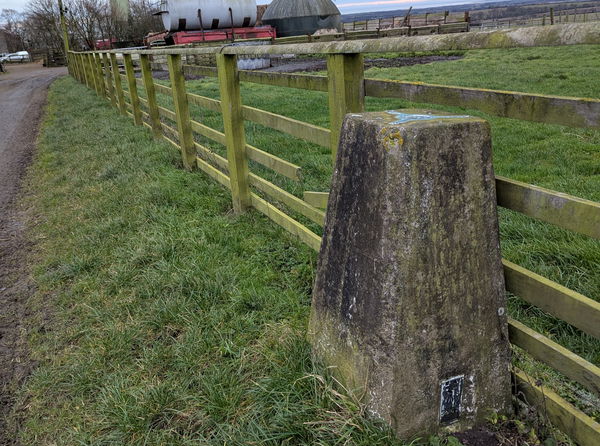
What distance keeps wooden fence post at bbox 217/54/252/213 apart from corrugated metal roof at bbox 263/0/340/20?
4152 centimetres

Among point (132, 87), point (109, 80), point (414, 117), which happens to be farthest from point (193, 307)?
point (109, 80)

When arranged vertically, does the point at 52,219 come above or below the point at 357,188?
below

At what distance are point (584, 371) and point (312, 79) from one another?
2234mm

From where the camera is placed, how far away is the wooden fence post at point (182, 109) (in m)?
5.92

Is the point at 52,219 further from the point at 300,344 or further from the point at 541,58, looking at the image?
the point at 541,58

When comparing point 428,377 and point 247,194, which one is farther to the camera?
point 247,194

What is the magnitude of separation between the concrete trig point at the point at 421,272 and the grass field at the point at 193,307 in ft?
0.73

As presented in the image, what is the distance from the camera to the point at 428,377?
2055mm

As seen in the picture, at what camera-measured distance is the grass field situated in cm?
232

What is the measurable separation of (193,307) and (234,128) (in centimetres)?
190

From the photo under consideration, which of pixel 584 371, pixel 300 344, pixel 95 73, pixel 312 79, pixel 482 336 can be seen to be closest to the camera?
pixel 584 371

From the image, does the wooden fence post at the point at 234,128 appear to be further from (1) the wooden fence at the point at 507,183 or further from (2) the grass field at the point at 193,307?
(2) the grass field at the point at 193,307

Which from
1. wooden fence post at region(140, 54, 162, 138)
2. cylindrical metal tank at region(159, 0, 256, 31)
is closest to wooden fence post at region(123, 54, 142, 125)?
wooden fence post at region(140, 54, 162, 138)

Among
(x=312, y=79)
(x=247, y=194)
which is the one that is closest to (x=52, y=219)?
(x=247, y=194)
